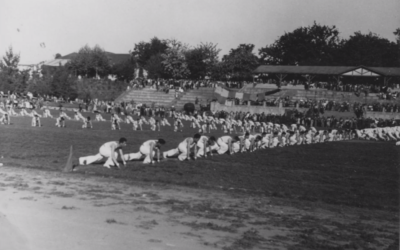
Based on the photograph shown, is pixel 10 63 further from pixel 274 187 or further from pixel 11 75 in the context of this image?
pixel 274 187

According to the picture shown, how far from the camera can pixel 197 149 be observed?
20656mm

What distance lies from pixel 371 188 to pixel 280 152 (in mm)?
9784

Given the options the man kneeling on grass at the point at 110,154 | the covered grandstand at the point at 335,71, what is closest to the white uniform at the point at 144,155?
the man kneeling on grass at the point at 110,154

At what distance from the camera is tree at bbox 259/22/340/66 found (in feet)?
306

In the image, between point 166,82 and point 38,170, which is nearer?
point 38,170

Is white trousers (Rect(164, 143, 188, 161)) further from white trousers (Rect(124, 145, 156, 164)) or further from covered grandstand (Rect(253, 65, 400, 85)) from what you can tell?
covered grandstand (Rect(253, 65, 400, 85))

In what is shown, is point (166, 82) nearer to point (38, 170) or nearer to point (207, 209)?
point (38, 170)

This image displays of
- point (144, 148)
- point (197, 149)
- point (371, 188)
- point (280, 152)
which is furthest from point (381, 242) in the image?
point (280, 152)

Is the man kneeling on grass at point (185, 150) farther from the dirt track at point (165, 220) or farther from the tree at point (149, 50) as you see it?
the tree at point (149, 50)

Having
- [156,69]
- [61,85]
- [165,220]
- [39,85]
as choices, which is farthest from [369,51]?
[165,220]

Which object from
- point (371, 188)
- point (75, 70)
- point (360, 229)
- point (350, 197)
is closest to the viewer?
point (360, 229)

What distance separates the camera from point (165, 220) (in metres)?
9.98

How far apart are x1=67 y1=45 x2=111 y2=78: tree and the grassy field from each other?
60360mm

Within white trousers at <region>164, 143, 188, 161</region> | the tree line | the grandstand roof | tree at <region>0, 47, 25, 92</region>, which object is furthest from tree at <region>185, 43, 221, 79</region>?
white trousers at <region>164, 143, 188, 161</region>
